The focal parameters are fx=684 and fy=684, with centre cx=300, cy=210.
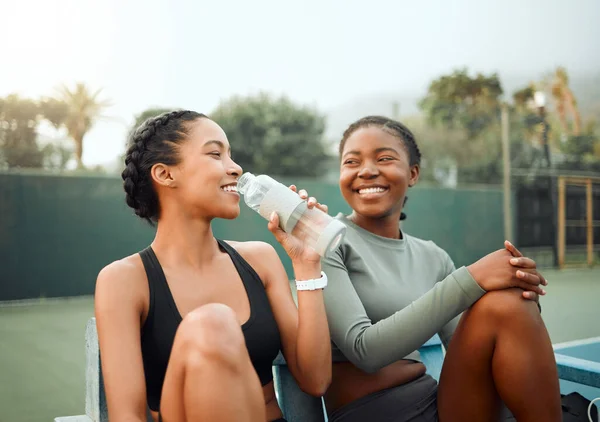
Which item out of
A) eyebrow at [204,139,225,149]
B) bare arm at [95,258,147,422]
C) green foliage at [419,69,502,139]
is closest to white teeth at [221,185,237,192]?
eyebrow at [204,139,225,149]

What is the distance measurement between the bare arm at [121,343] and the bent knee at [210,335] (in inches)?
6.9

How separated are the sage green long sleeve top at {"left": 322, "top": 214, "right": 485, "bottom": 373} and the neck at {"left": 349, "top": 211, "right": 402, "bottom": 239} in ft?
0.13

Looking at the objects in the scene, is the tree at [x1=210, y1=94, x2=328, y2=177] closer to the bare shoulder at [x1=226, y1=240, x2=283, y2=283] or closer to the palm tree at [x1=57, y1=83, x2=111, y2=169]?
the palm tree at [x1=57, y1=83, x2=111, y2=169]

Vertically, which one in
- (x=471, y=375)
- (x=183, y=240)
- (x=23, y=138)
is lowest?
(x=471, y=375)

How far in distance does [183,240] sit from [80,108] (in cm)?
1777

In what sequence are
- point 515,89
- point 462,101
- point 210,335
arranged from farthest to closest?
point 462,101
point 515,89
point 210,335

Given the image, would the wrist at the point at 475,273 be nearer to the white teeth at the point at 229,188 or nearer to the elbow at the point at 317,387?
the elbow at the point at 317,387

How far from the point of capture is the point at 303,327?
169 cm

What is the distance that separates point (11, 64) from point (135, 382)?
13.8 m

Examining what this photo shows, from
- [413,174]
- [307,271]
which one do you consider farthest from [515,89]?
[307,271]

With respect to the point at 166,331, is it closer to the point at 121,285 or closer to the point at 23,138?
the point at 121,285

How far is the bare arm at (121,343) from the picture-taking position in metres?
1.46

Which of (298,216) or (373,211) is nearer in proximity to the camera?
(298,216)

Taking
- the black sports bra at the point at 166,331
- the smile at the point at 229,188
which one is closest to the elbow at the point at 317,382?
the black sports bra at the point at 166,331
